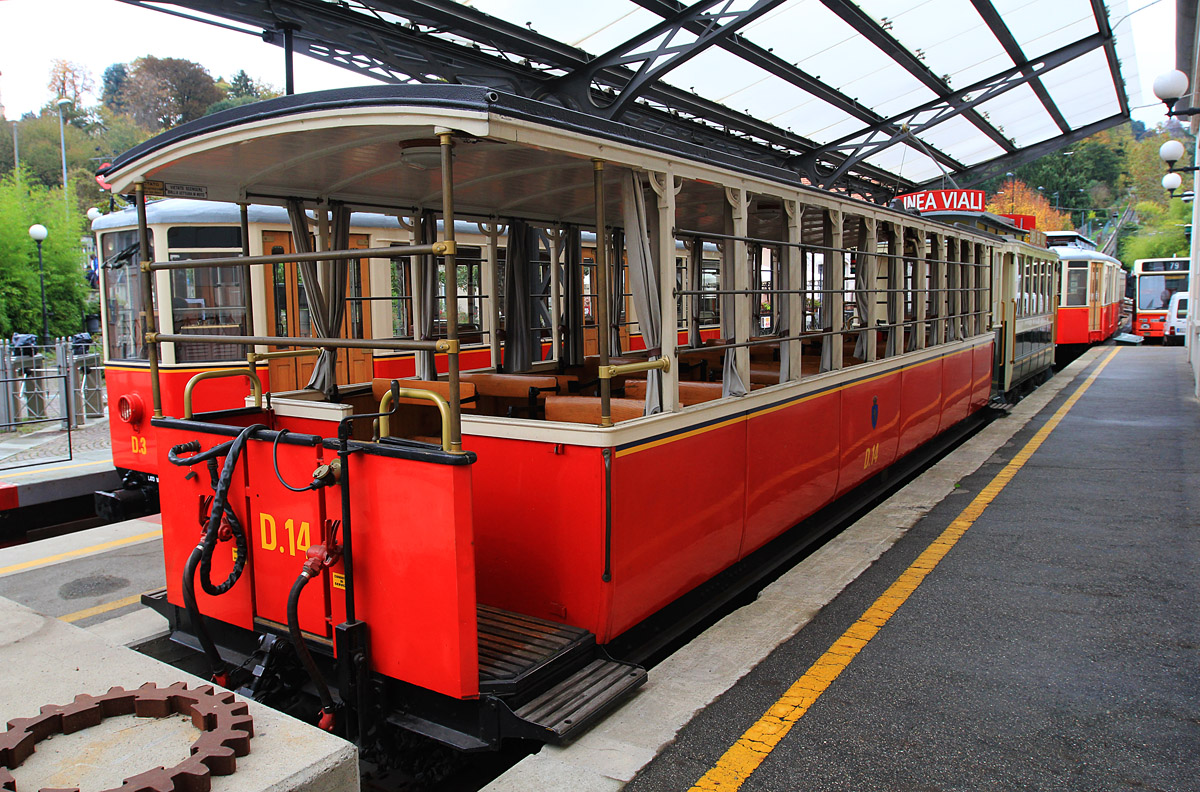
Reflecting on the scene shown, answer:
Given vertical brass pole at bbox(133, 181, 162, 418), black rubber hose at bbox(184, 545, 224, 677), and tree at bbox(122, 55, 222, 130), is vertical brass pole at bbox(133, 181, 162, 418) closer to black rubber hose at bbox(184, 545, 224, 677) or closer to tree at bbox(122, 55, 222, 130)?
black rubber hose at bbox(184, 545, 224, 677)

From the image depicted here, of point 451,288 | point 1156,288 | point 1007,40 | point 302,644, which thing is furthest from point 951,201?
point 1156,288

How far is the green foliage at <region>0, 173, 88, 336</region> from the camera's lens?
25.9m

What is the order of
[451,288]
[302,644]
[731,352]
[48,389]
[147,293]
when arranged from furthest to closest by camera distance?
[48,389] → [731,352] → [147,293] → [302,644] → [451,288]

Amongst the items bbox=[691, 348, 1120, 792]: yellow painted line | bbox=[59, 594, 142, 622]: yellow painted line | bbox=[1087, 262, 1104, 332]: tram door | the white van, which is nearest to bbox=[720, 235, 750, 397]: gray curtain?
bbox=[691, 348, 1120, 792]: yellow painted line

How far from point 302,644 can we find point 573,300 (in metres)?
4.41

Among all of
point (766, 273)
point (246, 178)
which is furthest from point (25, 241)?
point (246, 178)

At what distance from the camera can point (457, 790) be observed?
358 centimetres

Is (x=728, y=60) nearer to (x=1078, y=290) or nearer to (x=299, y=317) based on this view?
(x=299, y=317)

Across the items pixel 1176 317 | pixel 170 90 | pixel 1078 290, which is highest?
pixel 170 90

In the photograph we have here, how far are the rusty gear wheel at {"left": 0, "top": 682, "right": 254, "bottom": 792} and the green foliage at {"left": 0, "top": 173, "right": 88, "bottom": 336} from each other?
28.0 metres

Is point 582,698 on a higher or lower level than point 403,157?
lower

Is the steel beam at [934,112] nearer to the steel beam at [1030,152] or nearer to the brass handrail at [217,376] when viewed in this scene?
the steel beam at [1030,152]

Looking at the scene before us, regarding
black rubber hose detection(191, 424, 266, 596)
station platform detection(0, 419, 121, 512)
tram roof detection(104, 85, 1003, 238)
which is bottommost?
station platform detection(0, 419, 121, 512)

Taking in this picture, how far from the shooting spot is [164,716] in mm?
2848
